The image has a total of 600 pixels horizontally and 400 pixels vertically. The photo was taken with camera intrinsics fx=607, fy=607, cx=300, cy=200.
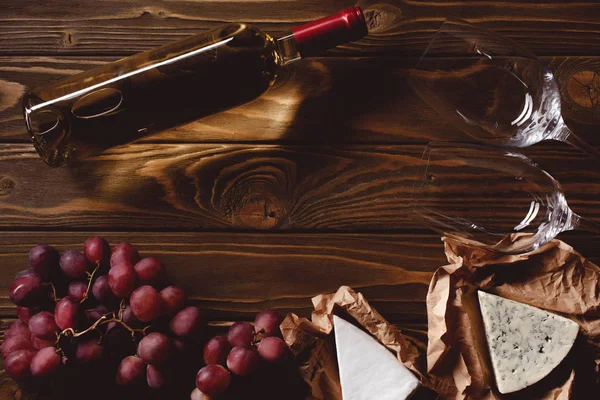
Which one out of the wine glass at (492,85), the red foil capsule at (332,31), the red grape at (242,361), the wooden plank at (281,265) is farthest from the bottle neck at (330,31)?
the red grape at (242,361)

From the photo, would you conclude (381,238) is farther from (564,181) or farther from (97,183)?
(97,183)

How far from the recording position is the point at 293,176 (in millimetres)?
891

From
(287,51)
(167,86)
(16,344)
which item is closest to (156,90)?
(167,86)

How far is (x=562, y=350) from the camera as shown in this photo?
2.62 feet

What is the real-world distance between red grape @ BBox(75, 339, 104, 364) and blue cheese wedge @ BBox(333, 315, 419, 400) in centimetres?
31

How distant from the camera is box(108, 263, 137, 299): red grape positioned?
2.57ft

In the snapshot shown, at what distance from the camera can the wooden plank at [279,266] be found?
875mm

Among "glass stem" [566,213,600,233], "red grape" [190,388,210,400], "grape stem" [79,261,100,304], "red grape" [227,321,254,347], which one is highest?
"glass stem" [566,213,600,233]

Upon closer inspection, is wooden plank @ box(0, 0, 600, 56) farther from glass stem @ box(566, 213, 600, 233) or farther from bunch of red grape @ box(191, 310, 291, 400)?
bunch of red grape @ box(191, 310, 291, 400)

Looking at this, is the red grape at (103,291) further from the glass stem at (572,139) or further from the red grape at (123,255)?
the glass stem at (572,139)

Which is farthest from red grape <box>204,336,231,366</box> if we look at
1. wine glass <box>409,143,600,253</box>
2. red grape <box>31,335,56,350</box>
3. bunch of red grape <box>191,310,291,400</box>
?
wine glass <box>409,143,600,253</box>

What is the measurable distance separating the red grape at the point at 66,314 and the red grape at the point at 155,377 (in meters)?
0.11

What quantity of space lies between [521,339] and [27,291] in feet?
2.17

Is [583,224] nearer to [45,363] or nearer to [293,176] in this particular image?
[293,176]
